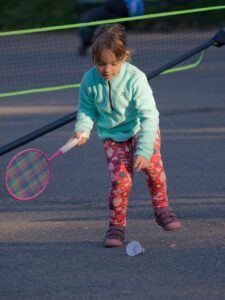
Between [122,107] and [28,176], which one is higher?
[122,107]

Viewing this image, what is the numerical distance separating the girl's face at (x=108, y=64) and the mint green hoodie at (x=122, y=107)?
68 millimetres

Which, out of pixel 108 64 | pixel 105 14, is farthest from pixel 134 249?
pixel 105 14

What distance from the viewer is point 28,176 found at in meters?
6.08

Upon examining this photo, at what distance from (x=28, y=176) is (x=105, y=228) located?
0.62m

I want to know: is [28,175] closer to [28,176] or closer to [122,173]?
[28,176]

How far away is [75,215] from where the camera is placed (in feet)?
22.0

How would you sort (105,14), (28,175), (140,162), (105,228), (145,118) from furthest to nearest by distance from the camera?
(105,14) < (105,228) < (28,175) < (145,118) < (140,162)

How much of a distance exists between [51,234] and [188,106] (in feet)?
16.7

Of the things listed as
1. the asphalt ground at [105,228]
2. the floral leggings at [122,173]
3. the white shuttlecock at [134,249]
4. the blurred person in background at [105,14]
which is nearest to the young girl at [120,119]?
the floral leggings at [122,173]

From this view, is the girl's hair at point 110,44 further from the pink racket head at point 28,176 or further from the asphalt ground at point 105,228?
the asphalt ground at point 105,228

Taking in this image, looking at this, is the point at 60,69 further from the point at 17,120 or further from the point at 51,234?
the point at 51,234

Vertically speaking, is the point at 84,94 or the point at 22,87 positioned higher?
the point at 84,94

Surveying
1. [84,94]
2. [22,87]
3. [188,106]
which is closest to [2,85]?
[22,87]

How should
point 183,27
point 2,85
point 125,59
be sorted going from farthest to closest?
point 183,27 < point 2,85 < point 125,59
